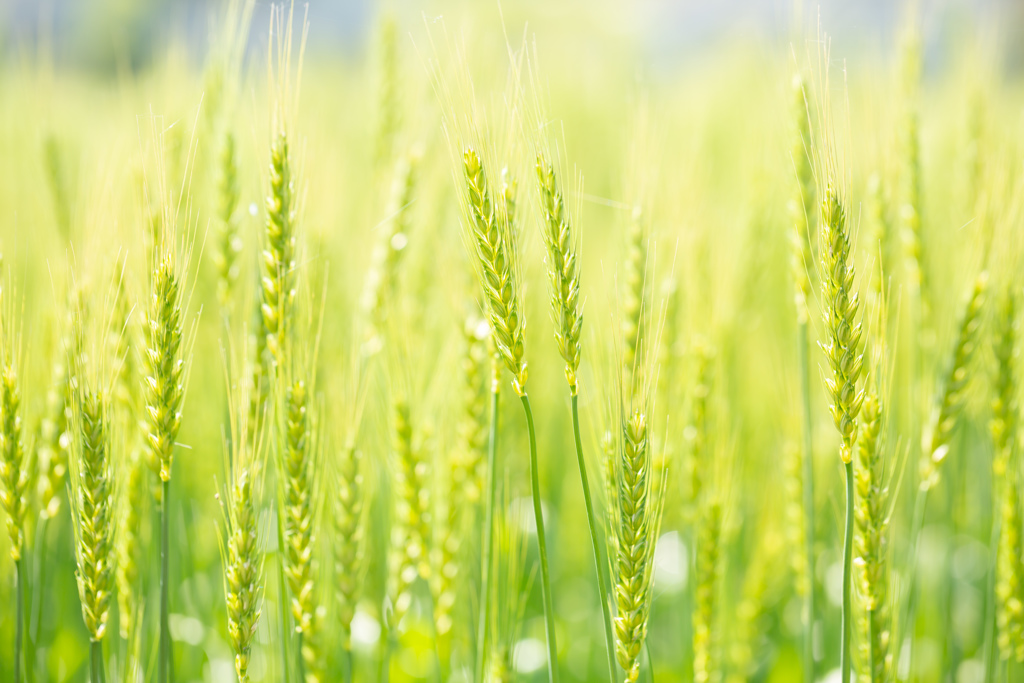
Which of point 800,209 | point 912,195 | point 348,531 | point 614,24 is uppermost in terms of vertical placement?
point 614,24

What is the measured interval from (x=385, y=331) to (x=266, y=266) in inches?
14.9

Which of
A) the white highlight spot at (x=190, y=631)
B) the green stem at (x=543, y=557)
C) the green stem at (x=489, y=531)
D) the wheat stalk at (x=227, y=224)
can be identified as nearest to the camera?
the green stem at (x=543, y=557)

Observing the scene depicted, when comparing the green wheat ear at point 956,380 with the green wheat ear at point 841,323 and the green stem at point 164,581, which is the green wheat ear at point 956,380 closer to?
the green wheat ear at point 841,323

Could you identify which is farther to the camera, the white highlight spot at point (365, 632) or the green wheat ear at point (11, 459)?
the white highlight spot at point (365, 632)

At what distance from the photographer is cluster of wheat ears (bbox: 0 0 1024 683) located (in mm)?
815

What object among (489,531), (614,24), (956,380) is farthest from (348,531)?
(614,24)

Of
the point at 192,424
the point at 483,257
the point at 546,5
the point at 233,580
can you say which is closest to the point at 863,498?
the point at 483,257

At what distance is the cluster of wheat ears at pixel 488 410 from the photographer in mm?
815

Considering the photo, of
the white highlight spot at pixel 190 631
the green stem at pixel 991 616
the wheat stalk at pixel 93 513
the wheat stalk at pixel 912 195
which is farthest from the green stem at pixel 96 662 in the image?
the wheat stalk at pixel 912 195

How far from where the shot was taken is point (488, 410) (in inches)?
44.6

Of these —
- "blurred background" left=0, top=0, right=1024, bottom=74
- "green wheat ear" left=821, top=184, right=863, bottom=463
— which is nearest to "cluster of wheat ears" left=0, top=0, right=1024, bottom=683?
"green wheat ear" left=821, top=184, right=863, bottom=463

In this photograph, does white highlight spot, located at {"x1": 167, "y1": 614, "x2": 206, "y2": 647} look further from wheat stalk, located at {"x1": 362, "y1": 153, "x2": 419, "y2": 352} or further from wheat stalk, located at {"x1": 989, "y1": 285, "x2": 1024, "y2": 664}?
wheat stalk, located at {"x1": 989, "y1": 285, "x2": 1024, "y2": 664}

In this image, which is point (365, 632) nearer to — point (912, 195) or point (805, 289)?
point (805, 289)

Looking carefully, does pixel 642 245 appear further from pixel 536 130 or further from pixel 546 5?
pixel 546 5
